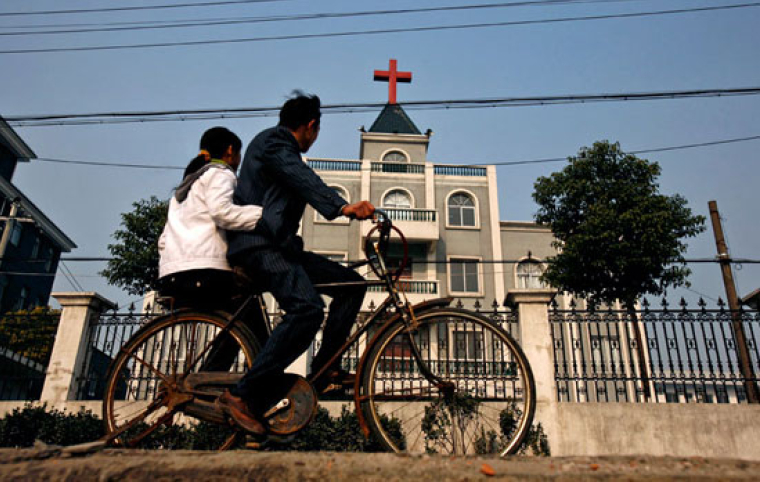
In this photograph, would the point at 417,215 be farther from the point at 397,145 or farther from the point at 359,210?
the point at 359,210

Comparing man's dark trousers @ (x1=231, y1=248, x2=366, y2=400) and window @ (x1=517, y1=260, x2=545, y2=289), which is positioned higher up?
window @ (x1=517, y1=260, x2=545, y2=289)

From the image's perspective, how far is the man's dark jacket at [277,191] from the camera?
2.77 metres

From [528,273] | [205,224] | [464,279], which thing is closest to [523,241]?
[528,273]

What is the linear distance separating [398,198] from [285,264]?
87.5ft

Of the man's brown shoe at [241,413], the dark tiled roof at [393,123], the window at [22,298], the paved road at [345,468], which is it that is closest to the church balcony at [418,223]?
the dark tiled roof at [393,123]

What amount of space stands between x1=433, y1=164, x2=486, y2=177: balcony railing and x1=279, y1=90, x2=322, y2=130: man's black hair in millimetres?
27142

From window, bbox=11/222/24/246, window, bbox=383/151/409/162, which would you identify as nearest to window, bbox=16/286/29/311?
window, bbox=11/222/24/246

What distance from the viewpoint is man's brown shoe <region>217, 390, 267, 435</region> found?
2.58 metres

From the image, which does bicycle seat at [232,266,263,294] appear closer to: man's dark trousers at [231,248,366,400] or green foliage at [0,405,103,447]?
man's dark trousers at [231,248,366,400]

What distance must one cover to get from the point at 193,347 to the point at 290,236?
0.86 m

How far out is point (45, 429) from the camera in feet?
20.8

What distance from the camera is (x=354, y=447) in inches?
241

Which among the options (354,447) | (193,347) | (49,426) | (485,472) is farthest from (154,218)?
(485,472)

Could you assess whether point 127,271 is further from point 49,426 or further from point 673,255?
point 673,255
